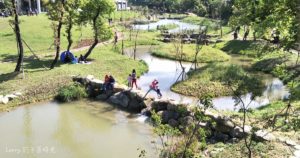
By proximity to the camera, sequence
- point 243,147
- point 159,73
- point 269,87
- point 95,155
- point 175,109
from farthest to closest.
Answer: point 159,73
point 269,87
point 175,109
point 95,155
point 243,147

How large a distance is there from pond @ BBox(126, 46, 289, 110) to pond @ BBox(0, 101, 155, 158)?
5293 millimetres

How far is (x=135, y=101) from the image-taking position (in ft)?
82.0

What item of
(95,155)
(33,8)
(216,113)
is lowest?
(95,155)

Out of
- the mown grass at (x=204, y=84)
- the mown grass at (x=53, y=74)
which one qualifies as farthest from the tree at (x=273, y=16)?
the mown grass at (x=53, y=74)

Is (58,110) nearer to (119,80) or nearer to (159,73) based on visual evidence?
(119,80)

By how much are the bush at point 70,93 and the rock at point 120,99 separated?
2178 millimetres

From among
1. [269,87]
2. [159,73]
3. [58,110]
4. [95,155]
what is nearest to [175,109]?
[95,155]

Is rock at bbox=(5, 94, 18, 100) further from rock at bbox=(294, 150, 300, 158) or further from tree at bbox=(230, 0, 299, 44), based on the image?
rock at bbox=(294, 150, 300, 158)

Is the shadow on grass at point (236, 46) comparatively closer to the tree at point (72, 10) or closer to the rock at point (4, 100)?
the tree at point (72, 10)

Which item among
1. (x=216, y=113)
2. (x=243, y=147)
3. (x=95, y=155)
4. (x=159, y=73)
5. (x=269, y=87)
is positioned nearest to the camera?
(x=243, y=147)

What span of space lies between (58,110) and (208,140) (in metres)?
10.6

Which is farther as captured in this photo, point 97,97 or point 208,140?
point 97,97

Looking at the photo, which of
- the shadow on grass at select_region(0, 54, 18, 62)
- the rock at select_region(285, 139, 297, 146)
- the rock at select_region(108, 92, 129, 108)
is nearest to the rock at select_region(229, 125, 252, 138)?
the rock at select_region(285, 139, 297, 146)

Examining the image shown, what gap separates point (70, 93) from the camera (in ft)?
86.1
